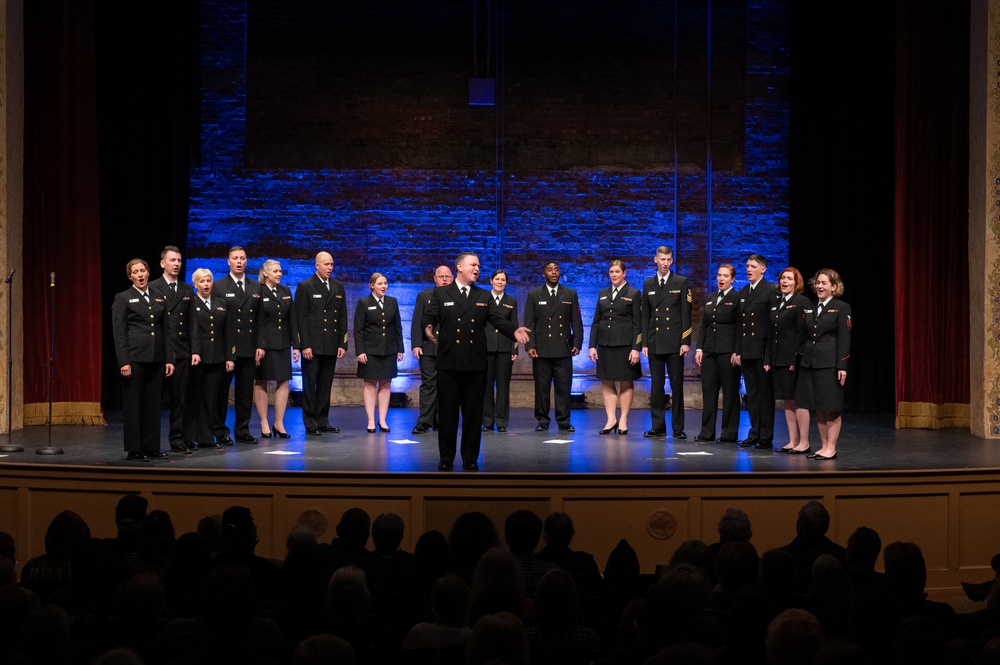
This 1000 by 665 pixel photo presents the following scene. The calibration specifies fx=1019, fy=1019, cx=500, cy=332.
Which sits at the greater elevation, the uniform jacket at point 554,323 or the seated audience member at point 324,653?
the uniform jacket at point 554,323

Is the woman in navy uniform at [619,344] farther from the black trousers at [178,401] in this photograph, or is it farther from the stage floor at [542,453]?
the black trousers at [178,401]

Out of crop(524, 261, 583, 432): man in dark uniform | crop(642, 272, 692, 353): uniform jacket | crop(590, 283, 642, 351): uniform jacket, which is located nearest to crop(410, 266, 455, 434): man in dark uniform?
crop(524, 261, 583, 432): man in dark uniform

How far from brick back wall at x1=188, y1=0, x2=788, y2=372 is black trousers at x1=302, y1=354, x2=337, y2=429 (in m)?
3.17

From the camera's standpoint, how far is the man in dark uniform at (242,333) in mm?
8344

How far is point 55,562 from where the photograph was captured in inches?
155

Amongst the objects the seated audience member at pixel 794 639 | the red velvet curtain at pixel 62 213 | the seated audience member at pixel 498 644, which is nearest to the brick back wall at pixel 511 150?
the red velvet curtain at pixel 62 213

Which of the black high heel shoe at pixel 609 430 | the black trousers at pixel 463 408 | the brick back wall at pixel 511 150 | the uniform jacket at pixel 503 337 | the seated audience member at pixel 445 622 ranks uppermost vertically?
the brick back wall at pixel 511 150

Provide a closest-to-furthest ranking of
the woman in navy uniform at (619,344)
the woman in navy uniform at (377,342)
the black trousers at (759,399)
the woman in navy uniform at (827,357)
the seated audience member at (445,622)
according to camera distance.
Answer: the seated audience member at (445,622), the woman in navy uniform at (827,357), the black trousers at (759,399), the woman in navy uniform at (377,342), the woman in navy uniform at (619,344)

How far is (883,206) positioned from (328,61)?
21.3 ft

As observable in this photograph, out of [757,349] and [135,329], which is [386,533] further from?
[757,349]

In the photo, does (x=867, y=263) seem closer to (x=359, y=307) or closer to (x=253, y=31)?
(x=359, y=307)

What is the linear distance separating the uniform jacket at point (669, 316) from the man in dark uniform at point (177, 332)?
3.97 meters

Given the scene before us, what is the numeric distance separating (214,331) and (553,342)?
3027 mm

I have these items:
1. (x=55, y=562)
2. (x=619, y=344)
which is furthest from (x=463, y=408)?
(x=55, y=562)
